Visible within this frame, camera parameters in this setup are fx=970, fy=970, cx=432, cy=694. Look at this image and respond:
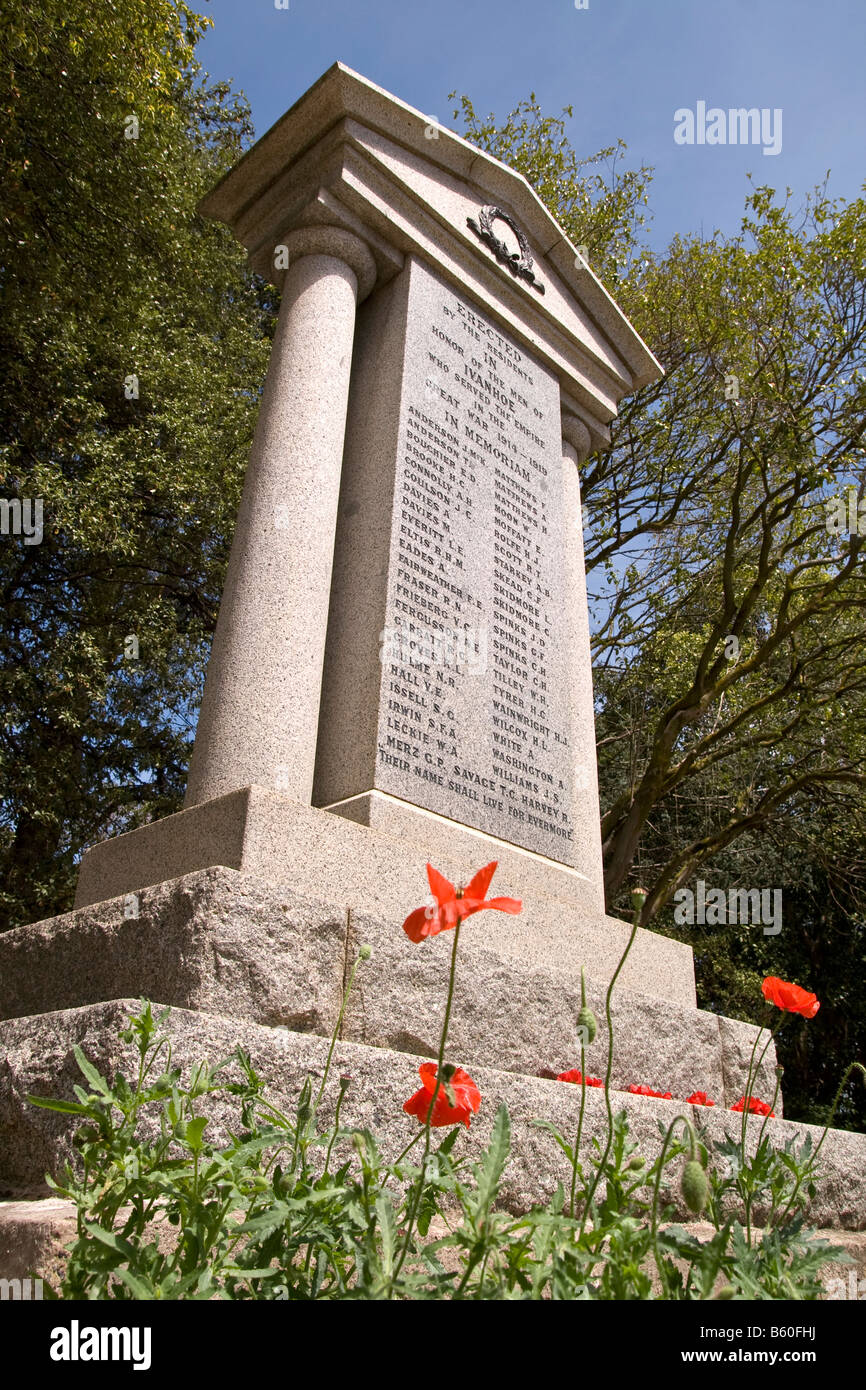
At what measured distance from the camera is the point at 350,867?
3.63 meters

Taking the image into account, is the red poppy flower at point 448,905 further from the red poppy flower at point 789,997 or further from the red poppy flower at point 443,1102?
the red poppy flower at point 789,997

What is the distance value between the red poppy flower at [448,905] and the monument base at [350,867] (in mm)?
1768

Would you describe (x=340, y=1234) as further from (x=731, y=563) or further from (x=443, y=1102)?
(x=731, y=563)

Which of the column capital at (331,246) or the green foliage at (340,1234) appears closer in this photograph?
the green foliage at (340,1234)

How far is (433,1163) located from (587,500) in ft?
41.6

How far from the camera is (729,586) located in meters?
11.0

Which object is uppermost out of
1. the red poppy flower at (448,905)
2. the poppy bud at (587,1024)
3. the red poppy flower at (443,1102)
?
the red poppy flower at (448,905)

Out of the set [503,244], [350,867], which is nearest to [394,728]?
[350,867]

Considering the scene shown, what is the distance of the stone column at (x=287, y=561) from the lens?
13.8 ft

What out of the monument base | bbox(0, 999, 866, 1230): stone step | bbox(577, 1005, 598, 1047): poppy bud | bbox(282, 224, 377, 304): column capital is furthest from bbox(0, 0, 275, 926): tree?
bbox(577, 1005, 598, 1047): poppy bud

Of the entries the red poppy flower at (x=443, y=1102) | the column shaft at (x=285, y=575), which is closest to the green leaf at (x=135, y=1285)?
the red poppy flower at (x=443, y=1102)

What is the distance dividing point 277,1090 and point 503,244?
5.83 metres

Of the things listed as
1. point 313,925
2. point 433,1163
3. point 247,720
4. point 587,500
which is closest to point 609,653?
point 587,500
